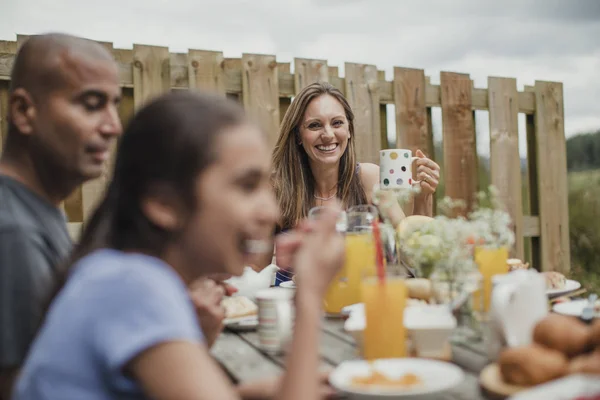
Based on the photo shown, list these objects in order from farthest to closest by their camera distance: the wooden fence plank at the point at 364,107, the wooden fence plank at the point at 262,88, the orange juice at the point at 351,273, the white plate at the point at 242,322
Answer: the wooden fence plank at the point at 364,107 → the wooden fence plank at the point at 262,88 → the orange juice at the point at 351,273 → the white plate at the point at 242,322

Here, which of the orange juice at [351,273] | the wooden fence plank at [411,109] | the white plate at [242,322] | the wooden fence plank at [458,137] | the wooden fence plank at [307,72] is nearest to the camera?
the white plate at [242,322]

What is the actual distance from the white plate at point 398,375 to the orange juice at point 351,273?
29.7 inches

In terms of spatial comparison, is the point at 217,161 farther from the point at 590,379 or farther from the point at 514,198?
the point at 514,198

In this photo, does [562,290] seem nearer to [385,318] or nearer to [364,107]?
[385,318]

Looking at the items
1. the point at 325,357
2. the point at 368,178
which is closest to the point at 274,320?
the point at 325,357

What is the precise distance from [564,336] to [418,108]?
12.1 feet

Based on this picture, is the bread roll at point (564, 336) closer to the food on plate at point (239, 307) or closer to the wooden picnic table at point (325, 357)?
the wooden picnic table at point (325, 357)

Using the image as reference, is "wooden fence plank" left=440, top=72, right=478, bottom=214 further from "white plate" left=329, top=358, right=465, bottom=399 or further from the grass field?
"white plate" left=329, top=358, right=465, bottom=399

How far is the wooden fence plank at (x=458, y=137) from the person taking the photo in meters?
5.00

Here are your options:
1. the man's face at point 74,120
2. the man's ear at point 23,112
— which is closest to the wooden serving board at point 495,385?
the man's face at point 74,120

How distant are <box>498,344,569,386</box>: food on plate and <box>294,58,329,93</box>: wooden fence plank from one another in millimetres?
3319

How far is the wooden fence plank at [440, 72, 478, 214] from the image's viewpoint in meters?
5.00

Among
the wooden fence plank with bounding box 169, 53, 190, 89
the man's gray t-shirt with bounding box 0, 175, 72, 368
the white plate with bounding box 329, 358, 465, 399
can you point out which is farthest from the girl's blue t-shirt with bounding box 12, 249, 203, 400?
the wooden fence plank with bounding box 169, 53, 190, 89

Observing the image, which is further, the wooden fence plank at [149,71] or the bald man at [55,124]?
the wooden fence plank at [149,71]
